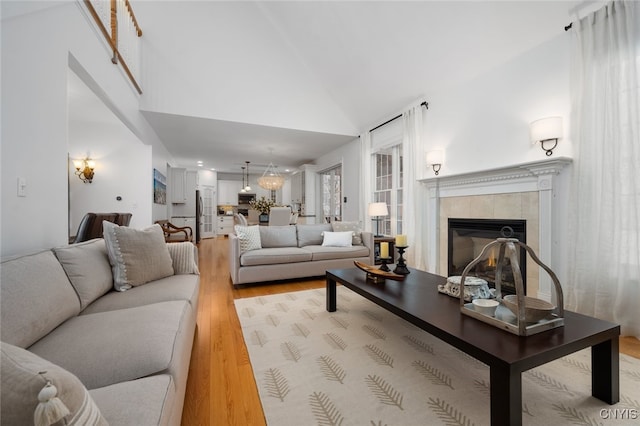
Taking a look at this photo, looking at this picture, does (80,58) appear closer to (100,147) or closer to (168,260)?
(168,260)

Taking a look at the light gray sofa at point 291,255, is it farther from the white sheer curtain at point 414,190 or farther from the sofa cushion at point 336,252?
the white sheer curtain at point 414,190

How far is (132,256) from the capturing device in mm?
1940

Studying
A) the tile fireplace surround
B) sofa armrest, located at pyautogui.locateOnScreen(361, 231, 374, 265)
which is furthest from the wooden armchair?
→ the tile fireplace surround

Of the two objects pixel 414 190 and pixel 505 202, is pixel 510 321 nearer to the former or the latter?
pixel 505 202

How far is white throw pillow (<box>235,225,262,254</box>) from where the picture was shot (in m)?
3.72

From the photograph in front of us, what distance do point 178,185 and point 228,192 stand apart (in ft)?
8.85

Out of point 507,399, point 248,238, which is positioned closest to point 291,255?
point 248,238

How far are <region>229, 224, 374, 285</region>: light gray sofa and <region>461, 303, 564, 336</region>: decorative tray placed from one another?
2532 millimetres

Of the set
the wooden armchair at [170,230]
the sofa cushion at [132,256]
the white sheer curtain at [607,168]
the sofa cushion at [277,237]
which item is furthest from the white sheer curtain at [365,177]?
the sofa cushion at [132,256]

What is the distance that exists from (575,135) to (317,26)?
3.62m

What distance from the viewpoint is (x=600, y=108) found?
7.52ft

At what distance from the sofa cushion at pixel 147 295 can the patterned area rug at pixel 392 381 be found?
2.06 feet

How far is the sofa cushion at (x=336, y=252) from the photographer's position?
3.95m

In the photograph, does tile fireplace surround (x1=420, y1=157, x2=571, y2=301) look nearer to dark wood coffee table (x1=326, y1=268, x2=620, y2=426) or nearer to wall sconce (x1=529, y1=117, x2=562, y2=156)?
wall sconce (x1=529, y1=117, x2=562, y2=156)
